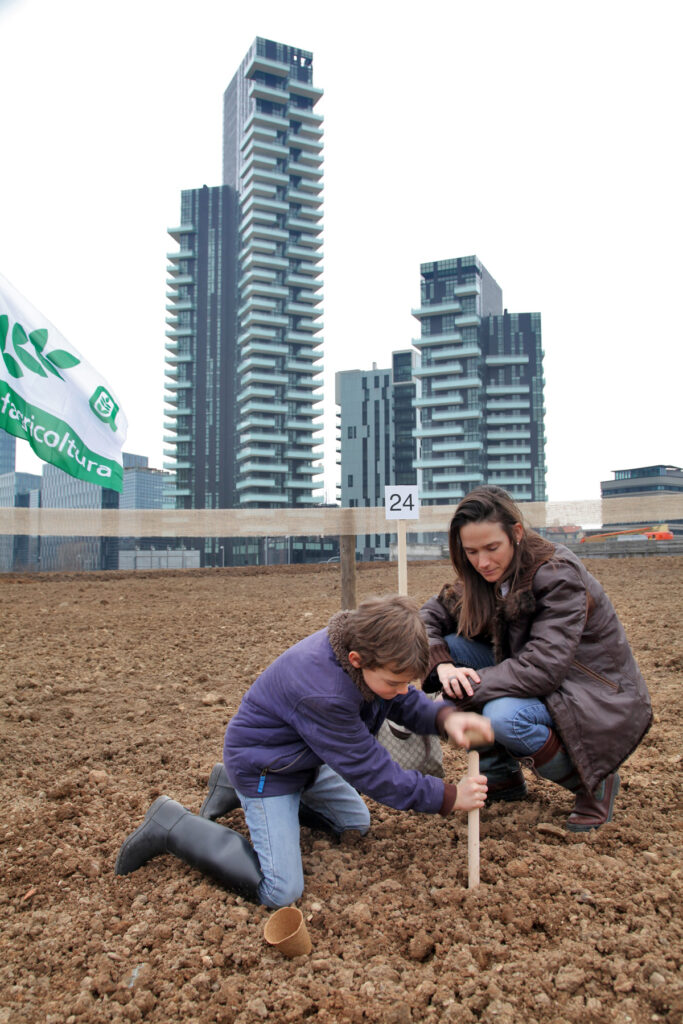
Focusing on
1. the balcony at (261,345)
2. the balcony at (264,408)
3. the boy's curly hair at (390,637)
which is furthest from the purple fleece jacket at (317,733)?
the balcony at (261,345)

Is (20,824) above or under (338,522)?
under

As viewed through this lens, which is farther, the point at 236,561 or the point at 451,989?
the point at 236,561

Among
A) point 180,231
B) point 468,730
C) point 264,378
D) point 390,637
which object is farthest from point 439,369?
point 390,637

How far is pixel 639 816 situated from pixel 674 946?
2.11 ft

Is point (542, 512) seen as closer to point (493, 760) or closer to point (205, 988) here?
point (493, 760)

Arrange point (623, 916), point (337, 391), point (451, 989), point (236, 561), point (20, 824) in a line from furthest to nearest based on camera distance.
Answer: point (337, 391), point (236, 561), point (20, 824), point (623, 916), point (451, 989)

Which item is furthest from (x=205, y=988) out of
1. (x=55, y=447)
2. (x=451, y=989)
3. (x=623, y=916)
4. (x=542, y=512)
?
(x=542, y=512)

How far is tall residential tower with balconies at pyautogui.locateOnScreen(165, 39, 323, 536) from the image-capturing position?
65500 millimetres

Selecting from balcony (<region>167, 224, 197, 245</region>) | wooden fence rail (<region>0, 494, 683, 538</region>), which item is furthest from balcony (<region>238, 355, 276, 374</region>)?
wooden fence rail (<region>0, 494, 683, 538</region>)

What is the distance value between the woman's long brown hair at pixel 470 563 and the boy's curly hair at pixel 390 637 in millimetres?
437

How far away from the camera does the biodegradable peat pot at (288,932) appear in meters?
1.53

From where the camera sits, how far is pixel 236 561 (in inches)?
2422

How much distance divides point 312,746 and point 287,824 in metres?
0.29

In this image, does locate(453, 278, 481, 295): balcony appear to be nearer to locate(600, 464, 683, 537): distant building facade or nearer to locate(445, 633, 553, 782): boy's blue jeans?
locate(600, 464, 683, 537): distant building facade
